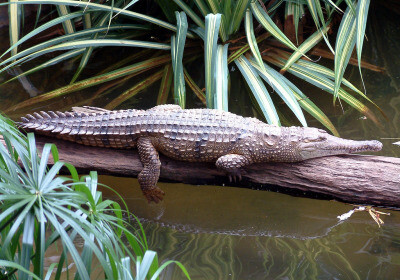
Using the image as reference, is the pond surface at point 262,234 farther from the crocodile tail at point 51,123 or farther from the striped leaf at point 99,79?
the striped leaf at point 99,79

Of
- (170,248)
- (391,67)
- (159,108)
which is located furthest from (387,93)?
Result: (170,248)

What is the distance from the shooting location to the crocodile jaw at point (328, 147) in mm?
2939

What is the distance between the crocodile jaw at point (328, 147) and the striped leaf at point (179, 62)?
3.82 ft

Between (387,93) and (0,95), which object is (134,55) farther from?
(387,93)

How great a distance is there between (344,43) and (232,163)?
1714mm

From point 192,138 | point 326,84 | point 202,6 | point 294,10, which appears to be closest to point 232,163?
point 192,138

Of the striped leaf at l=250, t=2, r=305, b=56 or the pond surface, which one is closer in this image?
the pond surface

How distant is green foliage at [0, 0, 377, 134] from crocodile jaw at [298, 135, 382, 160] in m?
0.48

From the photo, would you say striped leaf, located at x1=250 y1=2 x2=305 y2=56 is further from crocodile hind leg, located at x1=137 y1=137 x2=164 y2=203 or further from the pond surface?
crocodile hind leg, located at x1=137 y1=137 x2=164 y2=203

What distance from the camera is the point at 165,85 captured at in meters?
4.39

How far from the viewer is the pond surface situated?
2.77 metres

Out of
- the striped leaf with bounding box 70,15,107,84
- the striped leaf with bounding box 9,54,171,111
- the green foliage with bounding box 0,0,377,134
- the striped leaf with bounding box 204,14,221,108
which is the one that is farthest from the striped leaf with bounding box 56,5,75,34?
the striped leaf with bounding box 204,14,221,108

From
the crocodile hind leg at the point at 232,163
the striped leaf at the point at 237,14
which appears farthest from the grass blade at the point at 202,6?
the crocodile hind leg at the point at 232,163

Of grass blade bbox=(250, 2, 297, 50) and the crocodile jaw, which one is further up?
grass blade bbox=(250, 2, 297, 50)
